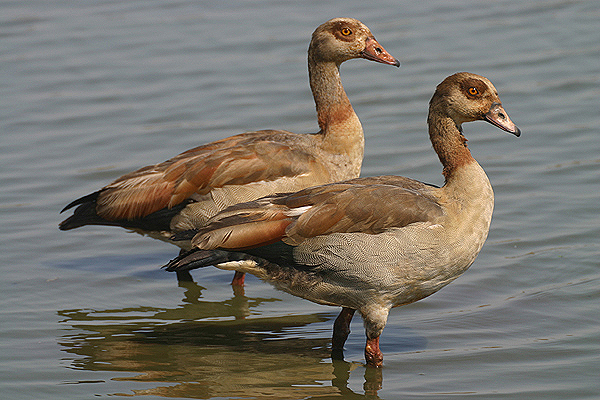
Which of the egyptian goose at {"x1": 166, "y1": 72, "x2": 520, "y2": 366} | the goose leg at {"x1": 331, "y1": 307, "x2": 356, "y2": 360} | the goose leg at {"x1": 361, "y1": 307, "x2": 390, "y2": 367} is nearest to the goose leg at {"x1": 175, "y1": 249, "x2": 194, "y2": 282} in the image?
the egyptian goose at {"x1": 166, "y1": 72, "x2": 520, "y2": 366}

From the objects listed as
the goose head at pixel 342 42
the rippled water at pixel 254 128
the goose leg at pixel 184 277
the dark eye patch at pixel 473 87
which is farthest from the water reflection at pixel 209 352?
the goose head at pixel 342 42

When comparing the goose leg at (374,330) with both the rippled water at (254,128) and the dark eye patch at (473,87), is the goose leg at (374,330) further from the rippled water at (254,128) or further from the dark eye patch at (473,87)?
the dark eye patch at (473,87)

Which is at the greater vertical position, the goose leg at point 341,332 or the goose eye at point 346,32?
the goose eye at point 346,32

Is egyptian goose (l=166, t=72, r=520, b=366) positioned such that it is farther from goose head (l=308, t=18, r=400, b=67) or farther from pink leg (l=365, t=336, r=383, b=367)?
goose head (l=308, t=18, r=400, b=67)

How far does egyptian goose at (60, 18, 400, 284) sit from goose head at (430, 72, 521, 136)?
1571mm

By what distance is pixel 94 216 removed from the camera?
7953 millimetres

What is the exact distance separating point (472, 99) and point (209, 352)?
2.56 m

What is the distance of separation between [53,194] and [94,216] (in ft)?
5.21

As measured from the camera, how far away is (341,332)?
664cm

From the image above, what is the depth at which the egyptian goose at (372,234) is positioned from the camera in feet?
20.0

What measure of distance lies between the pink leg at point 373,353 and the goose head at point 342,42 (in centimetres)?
295

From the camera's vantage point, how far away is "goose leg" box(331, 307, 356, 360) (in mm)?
6625

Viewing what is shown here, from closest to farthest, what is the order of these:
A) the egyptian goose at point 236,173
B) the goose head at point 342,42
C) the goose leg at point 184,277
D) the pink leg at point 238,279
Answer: the egyptian goose at point 236,173 → the pink leg at point 238,279 → the goose leg at point 184,277 → the goose head at point 342,42

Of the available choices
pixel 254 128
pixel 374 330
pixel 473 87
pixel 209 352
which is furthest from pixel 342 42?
pixel 209 352
